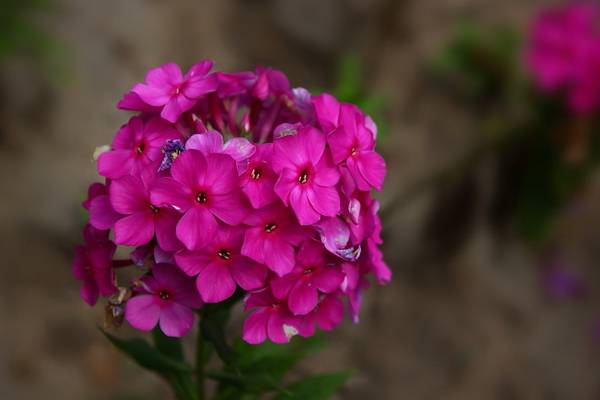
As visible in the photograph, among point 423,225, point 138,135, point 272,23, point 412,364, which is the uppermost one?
point 138,135

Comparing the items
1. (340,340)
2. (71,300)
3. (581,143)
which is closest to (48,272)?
(71,300)

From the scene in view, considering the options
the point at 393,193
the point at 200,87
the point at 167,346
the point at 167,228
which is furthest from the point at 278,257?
the point at 393,193

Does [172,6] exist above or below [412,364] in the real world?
above

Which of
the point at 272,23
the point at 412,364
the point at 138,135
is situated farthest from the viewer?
the point at 272,23

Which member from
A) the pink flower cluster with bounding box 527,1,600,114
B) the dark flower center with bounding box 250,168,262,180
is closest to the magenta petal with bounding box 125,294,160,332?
the dark flower center with bounding box 250,168,262,180

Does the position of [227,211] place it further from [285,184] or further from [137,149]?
[137,149]

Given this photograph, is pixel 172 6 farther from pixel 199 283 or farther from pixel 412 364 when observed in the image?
pixel 199 283
